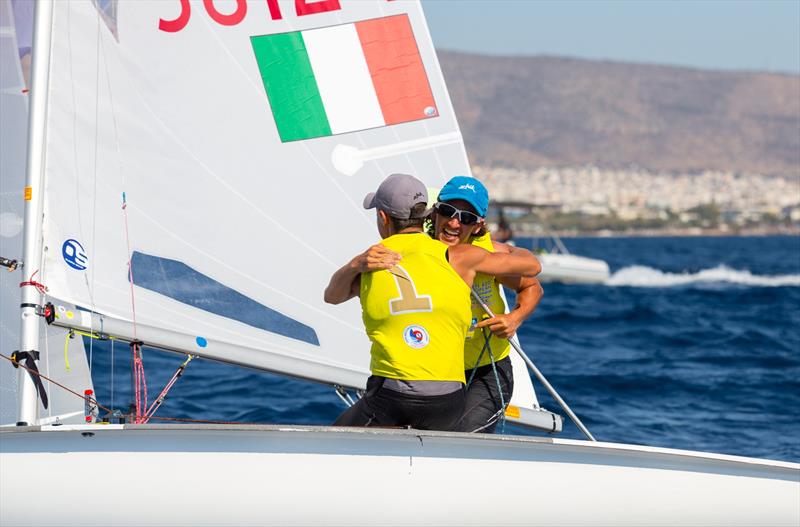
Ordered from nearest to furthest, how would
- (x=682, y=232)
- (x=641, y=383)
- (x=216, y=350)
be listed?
Result: (x=216, y=350) < (x=641, y=383) < (x=682, y=232)

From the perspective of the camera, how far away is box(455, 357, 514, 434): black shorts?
424 cm

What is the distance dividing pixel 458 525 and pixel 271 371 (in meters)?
1.34

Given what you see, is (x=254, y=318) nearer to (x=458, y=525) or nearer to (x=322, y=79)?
(x=322, y=79)

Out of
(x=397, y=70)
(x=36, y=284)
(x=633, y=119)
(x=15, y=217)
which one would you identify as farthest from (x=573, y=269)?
(x=633, y=119)

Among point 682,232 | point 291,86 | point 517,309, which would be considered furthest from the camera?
point 682,232

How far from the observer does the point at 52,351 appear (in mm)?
5250

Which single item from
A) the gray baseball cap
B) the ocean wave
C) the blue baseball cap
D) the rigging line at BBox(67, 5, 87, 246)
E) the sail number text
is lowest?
the gray baseball cap

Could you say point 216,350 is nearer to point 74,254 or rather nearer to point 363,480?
point 74,254

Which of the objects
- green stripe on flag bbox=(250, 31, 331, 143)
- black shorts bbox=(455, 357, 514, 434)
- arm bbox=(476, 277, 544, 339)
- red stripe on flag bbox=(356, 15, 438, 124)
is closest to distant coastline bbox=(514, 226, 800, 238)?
red stripe on flag bbox=(356, 15, 438, 124)

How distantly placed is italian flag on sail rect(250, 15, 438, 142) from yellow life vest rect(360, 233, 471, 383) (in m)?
1.55

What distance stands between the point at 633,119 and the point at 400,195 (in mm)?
168403

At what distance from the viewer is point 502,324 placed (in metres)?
4.06

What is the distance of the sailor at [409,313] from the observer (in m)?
3.73

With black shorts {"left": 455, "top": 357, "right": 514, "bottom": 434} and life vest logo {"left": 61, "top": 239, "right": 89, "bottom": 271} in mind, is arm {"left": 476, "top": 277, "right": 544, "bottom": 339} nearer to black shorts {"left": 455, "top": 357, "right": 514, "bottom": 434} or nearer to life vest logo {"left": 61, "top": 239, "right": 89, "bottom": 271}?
black shorts {"left": 455, "top": 357, "right": 514, "bottom": 434}
